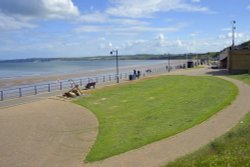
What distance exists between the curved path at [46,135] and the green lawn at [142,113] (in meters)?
0.66

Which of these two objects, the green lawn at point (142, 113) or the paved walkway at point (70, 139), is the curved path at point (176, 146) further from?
the green lawn at point (142, 113)

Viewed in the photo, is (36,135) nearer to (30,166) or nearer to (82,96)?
(30,166)

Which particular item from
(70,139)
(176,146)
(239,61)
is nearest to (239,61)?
(239,61)

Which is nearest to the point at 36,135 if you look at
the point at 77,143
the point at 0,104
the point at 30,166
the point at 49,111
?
the point at 77,143

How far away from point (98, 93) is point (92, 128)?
1388cm

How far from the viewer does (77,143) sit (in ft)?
49.6

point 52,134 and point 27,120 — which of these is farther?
point 27,120

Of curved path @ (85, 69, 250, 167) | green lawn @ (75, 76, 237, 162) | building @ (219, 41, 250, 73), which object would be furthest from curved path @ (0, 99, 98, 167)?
building @ (219, 41, 250, 73)

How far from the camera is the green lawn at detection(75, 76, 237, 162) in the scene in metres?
14.7

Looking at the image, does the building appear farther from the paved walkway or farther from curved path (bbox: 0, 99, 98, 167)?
curved path (bbox: 0, 99, 98, 167)

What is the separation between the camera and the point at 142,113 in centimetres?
2133

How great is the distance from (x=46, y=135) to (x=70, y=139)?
1515 millimetres

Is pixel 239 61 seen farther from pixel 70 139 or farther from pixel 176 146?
pixel 176 146

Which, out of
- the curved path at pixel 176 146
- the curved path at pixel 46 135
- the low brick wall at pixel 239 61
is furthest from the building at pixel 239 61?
the curved path at pixel 176 146
